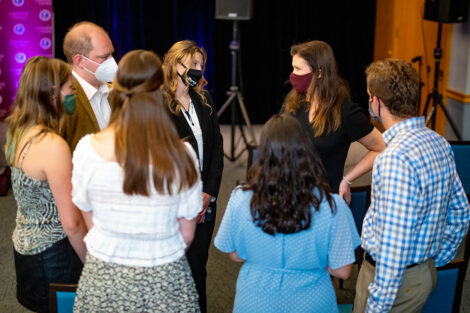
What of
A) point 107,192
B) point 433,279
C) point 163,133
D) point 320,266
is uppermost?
point 163,133

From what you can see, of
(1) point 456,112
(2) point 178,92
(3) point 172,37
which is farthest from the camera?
(3) point 172,37

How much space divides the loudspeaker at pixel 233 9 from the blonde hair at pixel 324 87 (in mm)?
3133

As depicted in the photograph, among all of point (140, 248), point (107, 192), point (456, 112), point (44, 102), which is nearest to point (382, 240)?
point (140, 248)

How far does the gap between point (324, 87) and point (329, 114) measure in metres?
0.13

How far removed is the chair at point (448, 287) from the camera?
202cm

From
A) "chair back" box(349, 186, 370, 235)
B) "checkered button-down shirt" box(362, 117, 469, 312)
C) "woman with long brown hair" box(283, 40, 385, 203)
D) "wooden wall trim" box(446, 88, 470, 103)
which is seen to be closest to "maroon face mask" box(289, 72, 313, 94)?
"woman with long brown hair" box(283, 40, 385, 203)

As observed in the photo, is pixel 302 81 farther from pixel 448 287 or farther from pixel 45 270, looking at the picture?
pixel 45 270

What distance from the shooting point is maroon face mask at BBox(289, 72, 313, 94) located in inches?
101

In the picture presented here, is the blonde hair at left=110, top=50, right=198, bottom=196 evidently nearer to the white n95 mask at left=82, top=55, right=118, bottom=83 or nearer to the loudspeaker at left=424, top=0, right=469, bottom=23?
the white n95 mask at left=82, top=55, right=118, bottom=83

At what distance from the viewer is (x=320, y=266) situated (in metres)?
1.64

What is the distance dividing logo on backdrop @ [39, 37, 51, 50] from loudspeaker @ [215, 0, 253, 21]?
5.86 ft

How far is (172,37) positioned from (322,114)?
5.46 m

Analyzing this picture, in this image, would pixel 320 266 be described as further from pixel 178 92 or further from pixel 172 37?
pixel 172 37

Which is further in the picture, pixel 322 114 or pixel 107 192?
pixel 322 114
